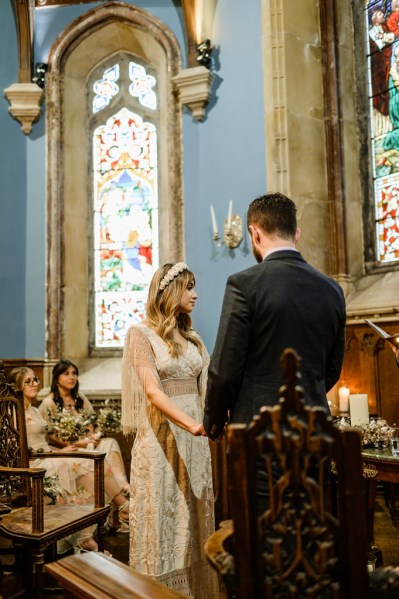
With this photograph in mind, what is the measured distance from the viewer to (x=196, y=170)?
5.88 metres

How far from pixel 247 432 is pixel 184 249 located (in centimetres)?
476

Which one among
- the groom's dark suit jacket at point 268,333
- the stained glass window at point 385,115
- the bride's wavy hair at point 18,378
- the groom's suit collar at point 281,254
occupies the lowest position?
the bride's wavy hair at point 18,378

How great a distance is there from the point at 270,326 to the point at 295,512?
1.91 ft

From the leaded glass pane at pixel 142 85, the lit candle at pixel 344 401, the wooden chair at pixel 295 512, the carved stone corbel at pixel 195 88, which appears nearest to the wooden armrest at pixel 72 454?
the lit candle at pixel 344 401

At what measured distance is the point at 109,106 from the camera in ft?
22.1

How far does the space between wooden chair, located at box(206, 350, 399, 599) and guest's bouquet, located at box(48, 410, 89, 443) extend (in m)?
3.62

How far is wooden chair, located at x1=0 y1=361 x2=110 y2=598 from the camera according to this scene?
2912 mm

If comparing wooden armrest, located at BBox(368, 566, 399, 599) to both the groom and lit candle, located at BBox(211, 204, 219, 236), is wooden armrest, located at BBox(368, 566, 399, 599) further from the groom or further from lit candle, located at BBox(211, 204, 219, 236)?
lit candle, located at BBox(211, 204, 219, 236)

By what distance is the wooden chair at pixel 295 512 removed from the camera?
1.11 m

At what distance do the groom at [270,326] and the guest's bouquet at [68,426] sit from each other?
122 inches

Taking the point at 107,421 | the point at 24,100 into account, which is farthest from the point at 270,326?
the point at 24,100

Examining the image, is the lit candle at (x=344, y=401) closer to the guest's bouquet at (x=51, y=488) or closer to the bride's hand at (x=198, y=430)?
the guest's bouquet at (x=51, y=488)

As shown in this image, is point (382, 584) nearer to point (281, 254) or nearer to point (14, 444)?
point (281, 254)

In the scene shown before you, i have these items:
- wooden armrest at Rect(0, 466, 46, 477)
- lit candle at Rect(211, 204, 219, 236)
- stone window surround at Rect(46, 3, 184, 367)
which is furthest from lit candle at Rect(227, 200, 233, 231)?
wooden armrest at Rect(0, 466, 46, 477)
